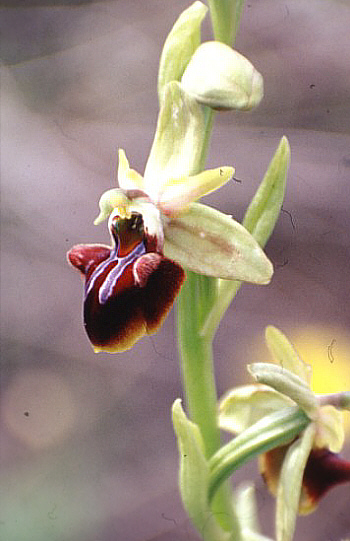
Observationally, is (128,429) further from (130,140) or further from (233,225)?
(233,225)

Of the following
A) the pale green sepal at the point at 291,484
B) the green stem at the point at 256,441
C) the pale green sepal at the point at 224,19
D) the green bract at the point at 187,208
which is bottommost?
the pale green sepal at the point at 291,484

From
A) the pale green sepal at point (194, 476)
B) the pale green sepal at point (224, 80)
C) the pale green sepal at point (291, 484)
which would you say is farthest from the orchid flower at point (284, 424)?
the pale green sepal at point (224, 80)

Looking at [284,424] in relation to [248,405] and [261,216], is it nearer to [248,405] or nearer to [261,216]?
[248,405]

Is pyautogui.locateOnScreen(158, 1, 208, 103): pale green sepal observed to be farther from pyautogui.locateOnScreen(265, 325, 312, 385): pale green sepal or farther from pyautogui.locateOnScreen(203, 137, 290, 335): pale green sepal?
pyautogui.locateOnScreen(265, 325, 312, 385): pale green sepal

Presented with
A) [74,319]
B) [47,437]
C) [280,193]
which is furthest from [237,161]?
[280,193]

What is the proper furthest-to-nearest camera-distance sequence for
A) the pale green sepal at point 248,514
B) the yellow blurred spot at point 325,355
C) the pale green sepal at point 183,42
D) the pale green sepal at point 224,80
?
the yellow blurred spot at point 325,355, the pale green sepal at point 248,514, the pale green sepal at point 183,42, the pale green sepal at point 224,80

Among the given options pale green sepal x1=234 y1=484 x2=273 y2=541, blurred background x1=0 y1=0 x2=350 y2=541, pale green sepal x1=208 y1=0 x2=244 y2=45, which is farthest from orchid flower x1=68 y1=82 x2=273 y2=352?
blurred background x1=0 y1=0 x2=350 y2=541

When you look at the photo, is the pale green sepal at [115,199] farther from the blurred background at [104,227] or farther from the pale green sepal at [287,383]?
the blurred background at [104,227]
